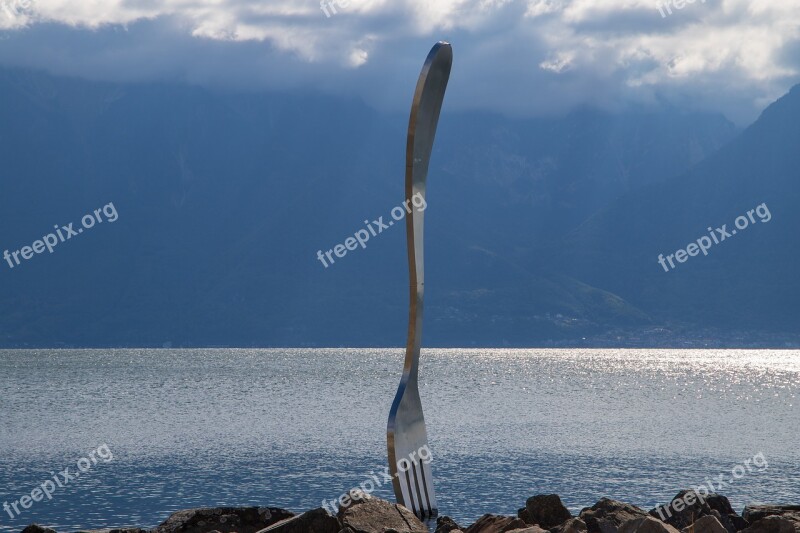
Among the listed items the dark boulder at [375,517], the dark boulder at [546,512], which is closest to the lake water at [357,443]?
the dark boulder at [546,512]

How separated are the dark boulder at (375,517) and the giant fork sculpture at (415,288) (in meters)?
1.64

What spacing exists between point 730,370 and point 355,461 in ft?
491

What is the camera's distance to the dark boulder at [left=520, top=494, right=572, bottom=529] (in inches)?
926

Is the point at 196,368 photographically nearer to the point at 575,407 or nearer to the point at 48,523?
the point at 575,407

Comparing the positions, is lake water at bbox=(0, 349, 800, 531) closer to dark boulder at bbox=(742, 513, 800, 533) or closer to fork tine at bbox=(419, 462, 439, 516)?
fork tine at bbox=(419, 462, 439, 516)

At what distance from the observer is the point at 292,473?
4553 cm

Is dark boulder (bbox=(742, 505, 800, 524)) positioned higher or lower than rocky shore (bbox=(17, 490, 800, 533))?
lower

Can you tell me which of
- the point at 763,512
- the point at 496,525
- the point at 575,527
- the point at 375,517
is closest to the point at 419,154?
the point at 375,517

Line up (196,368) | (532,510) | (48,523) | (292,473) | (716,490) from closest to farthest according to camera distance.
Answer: (532,510) < (48,523) < (716,490) < (292,473) < (196,368)

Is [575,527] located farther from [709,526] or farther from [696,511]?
[696,511]

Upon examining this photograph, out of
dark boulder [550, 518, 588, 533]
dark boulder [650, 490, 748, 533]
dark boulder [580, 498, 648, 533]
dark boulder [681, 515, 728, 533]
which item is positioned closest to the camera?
dark boulder [681, 515, 728, 533]

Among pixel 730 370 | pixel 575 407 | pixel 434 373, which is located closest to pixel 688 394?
pixel 575 407

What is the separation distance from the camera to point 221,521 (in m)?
20.5

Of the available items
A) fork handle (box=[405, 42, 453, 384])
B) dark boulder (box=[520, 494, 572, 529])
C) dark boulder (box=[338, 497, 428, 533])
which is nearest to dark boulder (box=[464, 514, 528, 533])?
dark boulder (box=[338, 497, 428, 533])
